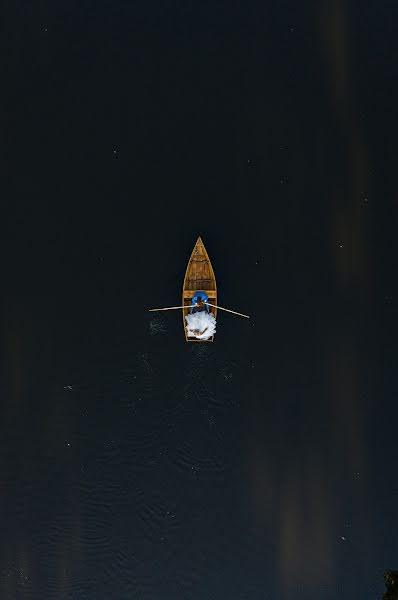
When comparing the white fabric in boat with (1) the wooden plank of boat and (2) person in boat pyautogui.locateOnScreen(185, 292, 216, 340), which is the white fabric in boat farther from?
(1) the wooden plank of boat

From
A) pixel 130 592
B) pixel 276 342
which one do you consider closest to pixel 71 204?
pixel 276 342

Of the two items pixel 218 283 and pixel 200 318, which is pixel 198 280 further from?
pixel 200 318

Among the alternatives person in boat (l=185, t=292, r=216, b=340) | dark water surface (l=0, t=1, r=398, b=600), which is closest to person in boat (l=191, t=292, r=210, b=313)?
person in boat (l=185, t=292, r=216, b=340)

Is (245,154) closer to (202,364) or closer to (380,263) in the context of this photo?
(380,263)

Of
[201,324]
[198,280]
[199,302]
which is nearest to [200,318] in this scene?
[201,324]

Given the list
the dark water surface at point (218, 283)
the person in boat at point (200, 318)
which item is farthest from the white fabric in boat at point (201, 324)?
the dark water surface at point (218, 283)
